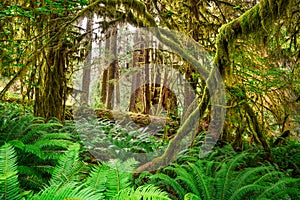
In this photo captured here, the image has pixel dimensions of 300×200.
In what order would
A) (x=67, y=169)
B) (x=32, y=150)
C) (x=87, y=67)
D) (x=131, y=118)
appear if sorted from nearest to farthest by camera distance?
(x=67, y=169) < (x=32, y=150) < (x=87, y=67) < (x=131, y=118)

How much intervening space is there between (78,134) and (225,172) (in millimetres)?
3541

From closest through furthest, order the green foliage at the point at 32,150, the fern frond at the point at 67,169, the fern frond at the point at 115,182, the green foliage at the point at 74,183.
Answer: the green foliage at the point at 74,183 < the fern frond at the point at 115,182 < the fern frond at the point at 67,169 < the green foliage at the point at 32,150

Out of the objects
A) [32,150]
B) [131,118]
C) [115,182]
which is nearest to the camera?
[115,182]

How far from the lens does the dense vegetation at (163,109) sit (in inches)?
101

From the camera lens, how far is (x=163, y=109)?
7.92 m

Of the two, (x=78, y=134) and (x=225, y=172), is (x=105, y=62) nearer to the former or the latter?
(x=78, y=134)

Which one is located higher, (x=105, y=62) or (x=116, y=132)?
(x=105, y=62)

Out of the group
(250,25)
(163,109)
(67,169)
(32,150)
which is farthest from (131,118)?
(67,169)

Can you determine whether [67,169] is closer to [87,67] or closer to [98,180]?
[98,180]

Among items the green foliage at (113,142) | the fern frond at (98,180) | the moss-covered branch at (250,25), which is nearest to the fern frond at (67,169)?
the fern frond at (98,180)

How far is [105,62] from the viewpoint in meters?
8.24

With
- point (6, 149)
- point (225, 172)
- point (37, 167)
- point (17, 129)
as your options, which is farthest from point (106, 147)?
point (6, 149)

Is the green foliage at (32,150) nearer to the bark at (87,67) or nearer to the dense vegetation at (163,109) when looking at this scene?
the dense vegetation at (163,109)

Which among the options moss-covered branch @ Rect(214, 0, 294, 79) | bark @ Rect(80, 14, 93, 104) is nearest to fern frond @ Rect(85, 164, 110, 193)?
moss-covered branch @ Rect(214, 0, 294, 79)
